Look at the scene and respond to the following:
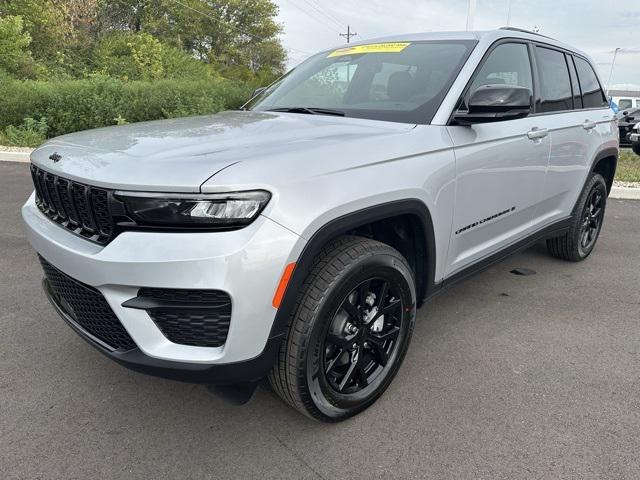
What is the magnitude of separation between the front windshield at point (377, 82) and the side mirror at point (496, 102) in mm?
175

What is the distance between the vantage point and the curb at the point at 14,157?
9195 mm

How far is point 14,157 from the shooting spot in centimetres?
926

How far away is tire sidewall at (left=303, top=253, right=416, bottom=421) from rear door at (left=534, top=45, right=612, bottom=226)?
5.27 feet

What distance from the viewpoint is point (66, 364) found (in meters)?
2.73

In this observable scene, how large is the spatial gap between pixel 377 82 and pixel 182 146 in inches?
56.0

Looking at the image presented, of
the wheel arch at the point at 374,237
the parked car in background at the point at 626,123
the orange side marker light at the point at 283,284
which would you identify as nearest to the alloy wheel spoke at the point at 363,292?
the wheel arch at the point at 374,237

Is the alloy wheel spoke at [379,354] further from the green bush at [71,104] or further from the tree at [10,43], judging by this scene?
the tree at [10,43]

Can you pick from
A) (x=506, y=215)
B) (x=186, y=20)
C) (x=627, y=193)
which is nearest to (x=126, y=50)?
(x=186, y=20)

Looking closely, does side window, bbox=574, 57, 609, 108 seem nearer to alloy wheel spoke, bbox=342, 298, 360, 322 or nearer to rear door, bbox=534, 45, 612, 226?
rear door, bbox=534, 45, 612, 226

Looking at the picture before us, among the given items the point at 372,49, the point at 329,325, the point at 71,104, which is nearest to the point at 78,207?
the point at 329,325

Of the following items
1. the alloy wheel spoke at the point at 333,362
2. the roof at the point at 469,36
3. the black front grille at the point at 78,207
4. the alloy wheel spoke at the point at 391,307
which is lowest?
the alloy wheel spoke at the point at 333,362

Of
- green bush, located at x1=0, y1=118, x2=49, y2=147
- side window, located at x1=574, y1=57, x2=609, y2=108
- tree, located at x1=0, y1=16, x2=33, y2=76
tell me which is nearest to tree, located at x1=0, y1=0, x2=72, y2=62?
tree, located at x1=0, y1=16, x2=33, y2=76

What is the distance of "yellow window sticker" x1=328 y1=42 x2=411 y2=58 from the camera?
10.1 ft

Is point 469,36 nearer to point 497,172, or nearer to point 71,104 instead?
point 497,172
